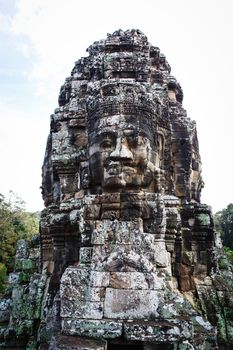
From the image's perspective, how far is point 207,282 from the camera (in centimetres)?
586

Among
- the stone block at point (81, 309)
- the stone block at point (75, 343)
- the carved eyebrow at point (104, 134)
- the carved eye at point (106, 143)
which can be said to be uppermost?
the carved eyebrow at point (104, 134)

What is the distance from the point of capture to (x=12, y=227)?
3066cm

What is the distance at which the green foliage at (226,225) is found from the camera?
31188 mm

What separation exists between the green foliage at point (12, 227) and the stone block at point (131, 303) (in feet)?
75.7

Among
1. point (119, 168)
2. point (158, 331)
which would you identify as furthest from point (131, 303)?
point (119, 168)

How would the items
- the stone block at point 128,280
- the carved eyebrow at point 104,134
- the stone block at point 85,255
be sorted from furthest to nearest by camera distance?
the carved eyebrow at point 104,134 < the stone block at point 85,255 < the stone block at point 128,280

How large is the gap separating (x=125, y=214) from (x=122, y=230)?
40cm

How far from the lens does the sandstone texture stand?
400 centimetres

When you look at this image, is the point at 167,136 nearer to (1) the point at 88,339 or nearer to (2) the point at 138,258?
(2) the point at 138,258

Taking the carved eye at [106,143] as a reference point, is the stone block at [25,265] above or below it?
below

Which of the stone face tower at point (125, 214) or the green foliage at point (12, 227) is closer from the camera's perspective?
the stone face tower at point (125, 214)

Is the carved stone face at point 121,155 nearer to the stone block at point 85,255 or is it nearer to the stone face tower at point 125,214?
the stone face tower at point 125,214

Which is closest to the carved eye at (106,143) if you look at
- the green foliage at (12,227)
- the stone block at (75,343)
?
the stone block at (75,343)

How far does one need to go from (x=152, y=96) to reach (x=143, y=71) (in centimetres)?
128
